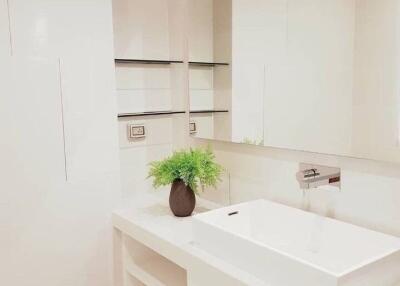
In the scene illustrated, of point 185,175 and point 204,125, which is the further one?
point 204,125

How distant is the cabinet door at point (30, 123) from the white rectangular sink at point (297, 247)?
76 cm

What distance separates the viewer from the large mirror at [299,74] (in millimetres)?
1348

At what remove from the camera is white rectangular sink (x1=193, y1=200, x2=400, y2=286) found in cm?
109

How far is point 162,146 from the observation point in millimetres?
2248

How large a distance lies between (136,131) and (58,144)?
437 millimetres

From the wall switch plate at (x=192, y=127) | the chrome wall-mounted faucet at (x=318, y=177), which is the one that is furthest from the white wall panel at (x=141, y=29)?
the chrome wall-mounted faucet at (x=318, y=177)

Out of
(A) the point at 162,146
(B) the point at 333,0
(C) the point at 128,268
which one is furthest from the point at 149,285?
(B) the point at 333,0

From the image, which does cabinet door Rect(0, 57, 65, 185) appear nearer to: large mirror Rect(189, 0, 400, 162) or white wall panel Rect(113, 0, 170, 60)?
white wall panel Rect(113, 0, 170, 60)

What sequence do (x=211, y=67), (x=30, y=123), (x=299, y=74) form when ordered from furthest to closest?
(x=211, y=67) → (x=30, y=123) → (x=299, y=74)

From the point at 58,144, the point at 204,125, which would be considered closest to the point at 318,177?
the point at 204,125

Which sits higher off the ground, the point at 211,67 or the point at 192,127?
the point at 211,67

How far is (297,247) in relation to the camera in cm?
152

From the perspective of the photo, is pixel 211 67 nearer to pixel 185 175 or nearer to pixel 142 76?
pixel 142 76

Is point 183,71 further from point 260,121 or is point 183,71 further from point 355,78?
point 355,78
